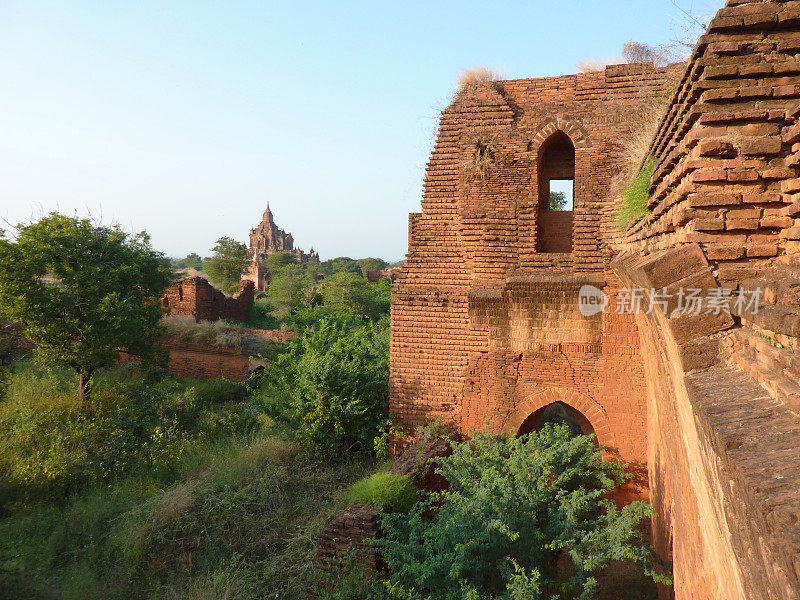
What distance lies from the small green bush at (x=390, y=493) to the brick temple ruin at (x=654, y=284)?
1461mm

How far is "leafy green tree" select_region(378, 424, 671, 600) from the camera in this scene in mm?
3867

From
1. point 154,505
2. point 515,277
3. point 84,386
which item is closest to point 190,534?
point 154,505

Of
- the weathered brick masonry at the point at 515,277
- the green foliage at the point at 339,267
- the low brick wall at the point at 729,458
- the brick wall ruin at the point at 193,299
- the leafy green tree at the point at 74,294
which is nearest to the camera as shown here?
the low brick wall at the point at 729,458

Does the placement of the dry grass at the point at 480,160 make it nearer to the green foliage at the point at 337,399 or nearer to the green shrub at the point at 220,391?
the green foliage at the point at 337,399

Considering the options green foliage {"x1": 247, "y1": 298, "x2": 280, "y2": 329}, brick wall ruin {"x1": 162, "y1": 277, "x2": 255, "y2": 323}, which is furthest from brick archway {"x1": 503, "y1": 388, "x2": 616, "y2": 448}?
green foliage {"x1": 247, "y1": 298, "x2": 280, "y2": 329}

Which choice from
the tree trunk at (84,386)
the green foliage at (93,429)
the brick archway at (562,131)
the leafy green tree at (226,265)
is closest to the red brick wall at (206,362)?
the green foliage at (93,429)

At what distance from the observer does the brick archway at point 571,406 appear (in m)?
6.01

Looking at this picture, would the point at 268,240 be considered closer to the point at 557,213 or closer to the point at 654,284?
the point at 557,213

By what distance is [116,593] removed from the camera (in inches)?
195

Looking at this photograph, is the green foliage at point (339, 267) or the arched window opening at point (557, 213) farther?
the green foliage at point (339, 267)

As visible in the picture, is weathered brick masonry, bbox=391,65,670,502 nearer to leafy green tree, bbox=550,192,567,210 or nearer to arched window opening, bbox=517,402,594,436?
arched window opening, bbox=517,402,594,436

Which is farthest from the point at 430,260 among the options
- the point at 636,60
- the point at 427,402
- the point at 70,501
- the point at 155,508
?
the point at 70,501

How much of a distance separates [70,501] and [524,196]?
7970 mm

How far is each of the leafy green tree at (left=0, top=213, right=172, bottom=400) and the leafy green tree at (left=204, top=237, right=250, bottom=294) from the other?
799 inches
